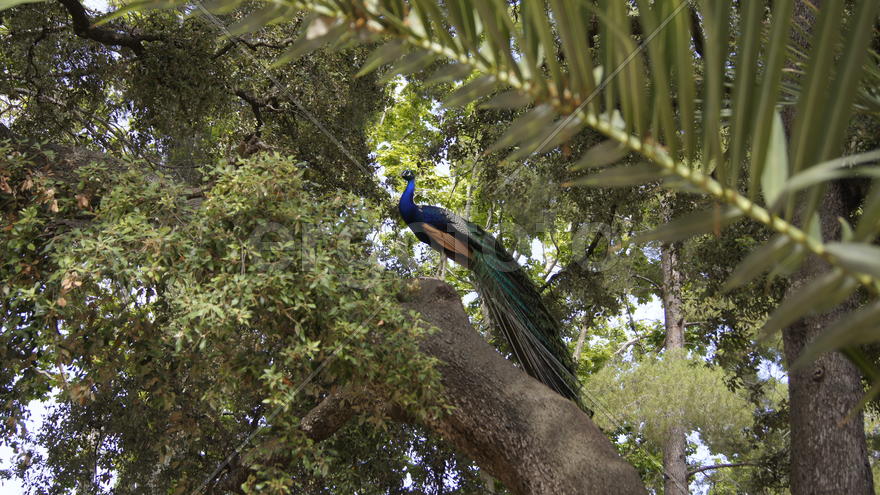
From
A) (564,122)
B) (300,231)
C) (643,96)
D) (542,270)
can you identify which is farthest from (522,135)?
(542,270)

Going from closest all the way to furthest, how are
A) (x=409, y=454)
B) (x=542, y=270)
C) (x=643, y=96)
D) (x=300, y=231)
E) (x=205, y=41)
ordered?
(x=643, y=96) < (x=300, y=231) < (x=205, y=41) < (x=409, y=454) < (x=542, y=270)

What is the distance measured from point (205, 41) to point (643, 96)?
224 inches

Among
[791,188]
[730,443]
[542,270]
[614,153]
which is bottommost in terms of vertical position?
[791,188]

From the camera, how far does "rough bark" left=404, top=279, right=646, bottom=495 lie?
4.25m

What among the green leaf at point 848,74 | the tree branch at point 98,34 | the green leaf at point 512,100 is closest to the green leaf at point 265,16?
the green leaf at point 512,100

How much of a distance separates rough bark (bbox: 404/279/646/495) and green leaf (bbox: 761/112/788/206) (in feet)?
10.8

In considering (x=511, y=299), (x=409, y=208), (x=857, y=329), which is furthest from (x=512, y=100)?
(x=409, y=208)

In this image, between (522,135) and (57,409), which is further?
(57,409)

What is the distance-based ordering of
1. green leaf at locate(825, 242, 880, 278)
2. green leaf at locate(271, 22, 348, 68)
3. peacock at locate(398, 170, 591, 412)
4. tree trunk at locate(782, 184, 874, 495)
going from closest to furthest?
1. green leaf at locate(825, 242, 880, 278)
2. green leaf at locate(271, 22, 348, 68)
3. tree trunk at locate(782, 184, 874, 495)
4. peacock at locate(398, 170, 591, 412)

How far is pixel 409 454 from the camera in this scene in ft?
23.0

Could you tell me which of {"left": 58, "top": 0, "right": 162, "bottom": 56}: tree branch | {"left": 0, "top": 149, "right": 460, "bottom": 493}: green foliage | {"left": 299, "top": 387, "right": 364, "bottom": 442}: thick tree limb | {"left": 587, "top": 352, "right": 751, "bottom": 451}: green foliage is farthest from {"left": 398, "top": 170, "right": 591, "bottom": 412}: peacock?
{"left": 587, "top": 352, "right": 751, "bottom": 451}: green foliage

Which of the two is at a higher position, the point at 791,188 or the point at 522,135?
the point at 522,135

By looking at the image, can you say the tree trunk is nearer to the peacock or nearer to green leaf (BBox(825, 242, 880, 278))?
the peacock

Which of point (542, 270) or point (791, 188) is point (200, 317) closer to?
point (791, 188)
